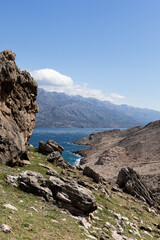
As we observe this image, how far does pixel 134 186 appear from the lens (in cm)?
4462

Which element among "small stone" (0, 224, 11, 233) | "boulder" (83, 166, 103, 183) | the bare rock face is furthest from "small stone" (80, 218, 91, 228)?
"boulder" (83, 166, 103, 183)

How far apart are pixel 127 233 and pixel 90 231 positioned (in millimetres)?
5815

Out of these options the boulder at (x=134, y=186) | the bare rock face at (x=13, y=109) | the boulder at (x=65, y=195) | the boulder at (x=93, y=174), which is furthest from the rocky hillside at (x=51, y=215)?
the boulder at (x=134, y=186)

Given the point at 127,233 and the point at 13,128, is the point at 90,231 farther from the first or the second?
the point at 13,128

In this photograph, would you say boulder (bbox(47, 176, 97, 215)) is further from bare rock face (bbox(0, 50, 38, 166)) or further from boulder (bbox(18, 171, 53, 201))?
bare rock face (bbox(0, 50, 38, 166))

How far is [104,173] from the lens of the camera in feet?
247

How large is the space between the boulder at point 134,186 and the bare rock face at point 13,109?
1029 inches

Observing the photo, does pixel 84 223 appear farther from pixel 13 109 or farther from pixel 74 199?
pixel 13 109

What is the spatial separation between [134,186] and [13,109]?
Answer: 32627 mm

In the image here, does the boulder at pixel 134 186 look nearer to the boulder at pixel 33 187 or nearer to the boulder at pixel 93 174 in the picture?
the boulder at pixel 93 174

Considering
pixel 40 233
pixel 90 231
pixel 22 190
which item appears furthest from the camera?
pixel 22 190

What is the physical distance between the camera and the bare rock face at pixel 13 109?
1033 inches

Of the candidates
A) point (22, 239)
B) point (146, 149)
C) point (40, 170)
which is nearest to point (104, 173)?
point (146, 149)

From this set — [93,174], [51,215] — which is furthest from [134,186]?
[51,215]
